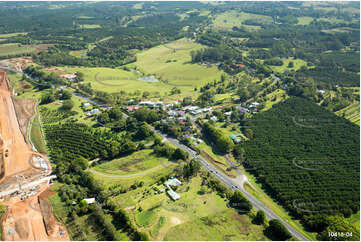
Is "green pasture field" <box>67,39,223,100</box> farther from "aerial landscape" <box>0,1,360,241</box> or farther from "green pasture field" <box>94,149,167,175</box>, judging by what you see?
"green pasture field" <box>94,149,167,175</box>

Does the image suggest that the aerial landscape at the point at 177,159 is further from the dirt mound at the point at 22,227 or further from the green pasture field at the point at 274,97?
the green pasture field at the point at 274,97

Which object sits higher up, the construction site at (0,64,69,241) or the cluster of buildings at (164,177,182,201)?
the construction site at (0,64,69,241)

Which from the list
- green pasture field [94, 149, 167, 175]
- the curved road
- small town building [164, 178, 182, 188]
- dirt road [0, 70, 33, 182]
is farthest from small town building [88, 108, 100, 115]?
small town building [164, 178, 182, 188]

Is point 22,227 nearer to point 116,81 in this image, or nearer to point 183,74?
point 116,81

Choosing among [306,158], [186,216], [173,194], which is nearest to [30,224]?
[173,194]

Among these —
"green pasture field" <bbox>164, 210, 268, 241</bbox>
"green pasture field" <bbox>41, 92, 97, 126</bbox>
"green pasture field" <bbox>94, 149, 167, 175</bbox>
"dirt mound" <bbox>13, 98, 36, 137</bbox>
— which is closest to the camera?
"green pasture field" <bbox>164, 210, 268, 241</bbox>

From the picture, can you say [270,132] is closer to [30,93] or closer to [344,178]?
[344,178]

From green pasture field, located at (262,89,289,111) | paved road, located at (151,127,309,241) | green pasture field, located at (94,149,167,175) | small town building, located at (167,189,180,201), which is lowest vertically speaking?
paved road, located at (151,127,309,241)
